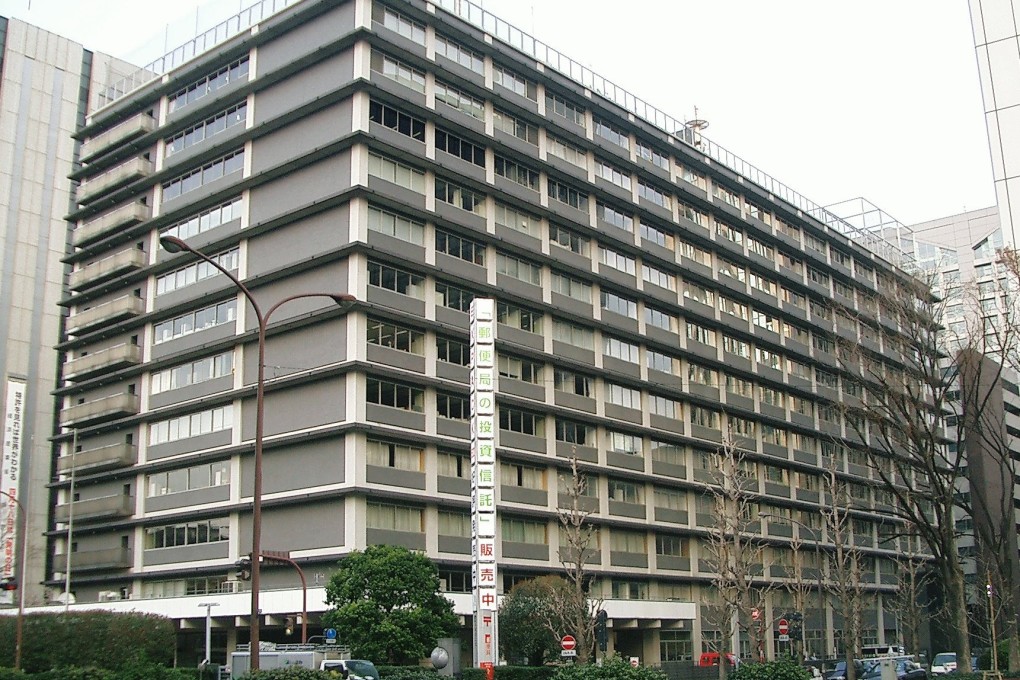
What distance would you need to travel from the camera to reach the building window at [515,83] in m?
68.9

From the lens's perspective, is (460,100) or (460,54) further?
(460,54)

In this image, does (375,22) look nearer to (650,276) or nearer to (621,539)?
(650,276)

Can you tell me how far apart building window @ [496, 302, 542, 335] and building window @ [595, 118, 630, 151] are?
15.5 metres

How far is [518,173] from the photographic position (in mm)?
69750

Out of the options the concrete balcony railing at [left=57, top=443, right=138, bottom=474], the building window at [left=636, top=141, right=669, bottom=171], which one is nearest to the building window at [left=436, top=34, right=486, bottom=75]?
the building window at [left=636, top=141, right=669, bottom=171]

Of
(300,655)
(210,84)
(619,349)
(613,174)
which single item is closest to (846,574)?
(619,349)

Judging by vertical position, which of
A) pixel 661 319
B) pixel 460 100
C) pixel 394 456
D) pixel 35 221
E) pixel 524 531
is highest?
pixel 35 221

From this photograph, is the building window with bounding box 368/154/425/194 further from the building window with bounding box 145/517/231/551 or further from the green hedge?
the green hedge

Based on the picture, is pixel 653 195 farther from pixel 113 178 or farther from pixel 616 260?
pixel 113 178

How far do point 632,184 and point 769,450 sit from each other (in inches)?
1050

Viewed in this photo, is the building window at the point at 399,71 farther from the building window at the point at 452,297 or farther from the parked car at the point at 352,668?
the parked car at the point at 352,668

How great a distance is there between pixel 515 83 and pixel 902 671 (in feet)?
136

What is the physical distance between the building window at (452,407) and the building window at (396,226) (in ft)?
29.2

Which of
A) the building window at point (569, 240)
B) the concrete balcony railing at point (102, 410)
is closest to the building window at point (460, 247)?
the building window at point (569, 240)
